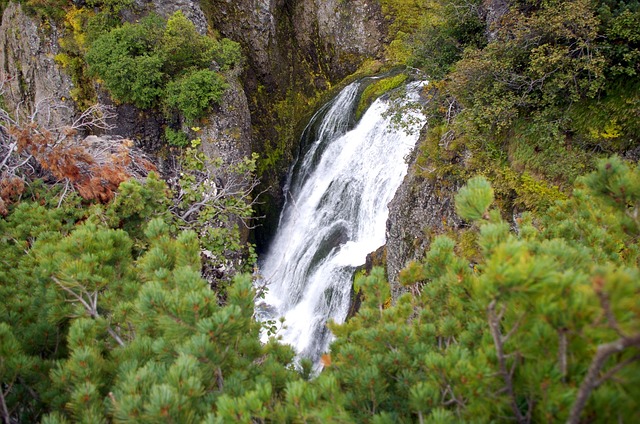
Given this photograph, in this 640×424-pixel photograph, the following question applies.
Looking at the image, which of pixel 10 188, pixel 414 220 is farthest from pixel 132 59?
pixel 414 220

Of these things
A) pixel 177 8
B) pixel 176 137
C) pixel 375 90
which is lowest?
pixel 176 137

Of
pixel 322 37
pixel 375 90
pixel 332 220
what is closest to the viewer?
pixel 332 220

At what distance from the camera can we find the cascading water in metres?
9.43

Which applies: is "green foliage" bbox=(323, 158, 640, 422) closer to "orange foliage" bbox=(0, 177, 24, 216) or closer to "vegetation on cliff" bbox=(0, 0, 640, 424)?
"vegetation on cliff" bbox=(0, 0, 640, 424)

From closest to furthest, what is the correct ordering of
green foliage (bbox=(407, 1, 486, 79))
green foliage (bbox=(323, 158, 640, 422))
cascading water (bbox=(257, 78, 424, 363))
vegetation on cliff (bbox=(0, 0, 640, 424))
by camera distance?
1. green foliage (bbox=(323, 158, 640, 422))
2. vegetation on cliff (bbox=(0, 0, 640, 424))
3. green foliage (bbox=(407, 1, 486, 79))
4. cascading water (bbox=(257, 78, 424, 363))

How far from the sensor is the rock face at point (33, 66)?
12.0m

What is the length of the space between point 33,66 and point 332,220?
10941 millimetres

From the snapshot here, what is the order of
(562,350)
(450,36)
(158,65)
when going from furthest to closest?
(158,65) < (450,36) < (562,350)

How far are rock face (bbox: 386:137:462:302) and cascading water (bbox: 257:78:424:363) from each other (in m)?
1.38

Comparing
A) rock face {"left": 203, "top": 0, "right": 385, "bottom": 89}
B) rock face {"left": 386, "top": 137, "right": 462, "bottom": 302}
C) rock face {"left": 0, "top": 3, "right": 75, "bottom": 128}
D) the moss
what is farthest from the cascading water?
rock face {"left": 0, "top": 3, "right": 75, "bottom": 128}

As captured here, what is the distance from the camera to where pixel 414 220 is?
300 inches

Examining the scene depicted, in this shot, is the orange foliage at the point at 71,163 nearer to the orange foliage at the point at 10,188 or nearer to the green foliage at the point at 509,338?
the orange foliage at the point at 10,188

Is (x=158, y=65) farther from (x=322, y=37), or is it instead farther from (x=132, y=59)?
(x=322, y=37)

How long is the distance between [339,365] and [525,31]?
596 centimetres
